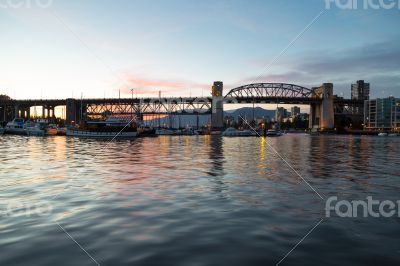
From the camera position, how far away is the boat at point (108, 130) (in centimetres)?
9556

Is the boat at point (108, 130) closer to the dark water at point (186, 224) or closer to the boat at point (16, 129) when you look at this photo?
the boat at point (16, 129)

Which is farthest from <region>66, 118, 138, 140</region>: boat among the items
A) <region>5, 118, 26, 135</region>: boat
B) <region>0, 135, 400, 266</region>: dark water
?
<region>0, 135, 400, 266</region>: dark water

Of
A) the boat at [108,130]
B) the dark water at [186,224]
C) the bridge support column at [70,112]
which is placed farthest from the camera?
the bridge support column at [70,112]

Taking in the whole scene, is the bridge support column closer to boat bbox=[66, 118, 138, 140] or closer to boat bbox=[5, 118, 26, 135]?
boat bbox=[5, 118, 26, 135]

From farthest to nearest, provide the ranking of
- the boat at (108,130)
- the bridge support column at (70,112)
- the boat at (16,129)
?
1. the bridge support column at (70,112)
2. the boat at (16,129)
3. the boat at (108,130)

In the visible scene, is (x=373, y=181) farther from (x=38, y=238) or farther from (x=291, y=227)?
(x=38, y=238)

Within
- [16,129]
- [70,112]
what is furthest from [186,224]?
[70,112]

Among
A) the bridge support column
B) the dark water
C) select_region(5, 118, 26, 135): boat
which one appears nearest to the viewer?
the dark water

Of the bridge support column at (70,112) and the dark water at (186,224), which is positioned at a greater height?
the bridge support column at (70,112)

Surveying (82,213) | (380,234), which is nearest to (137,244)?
(82,213)

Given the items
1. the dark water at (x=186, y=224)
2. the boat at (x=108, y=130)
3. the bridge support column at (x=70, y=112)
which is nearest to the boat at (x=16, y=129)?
the boat at (x=108, y=130)

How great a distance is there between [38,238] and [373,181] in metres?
17.7

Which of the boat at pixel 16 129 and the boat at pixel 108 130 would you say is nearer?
the boat at pixel 108 130

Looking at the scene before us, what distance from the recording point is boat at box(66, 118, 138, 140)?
3762 inches
